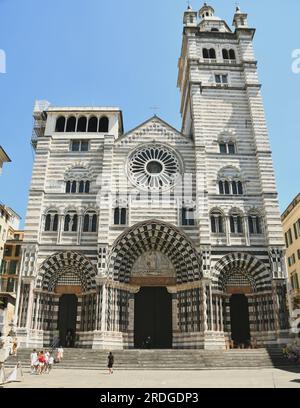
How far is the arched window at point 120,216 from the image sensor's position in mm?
25766

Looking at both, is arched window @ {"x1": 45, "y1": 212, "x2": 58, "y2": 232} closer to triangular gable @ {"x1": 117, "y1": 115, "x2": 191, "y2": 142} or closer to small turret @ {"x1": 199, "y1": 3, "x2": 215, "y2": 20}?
triangular gable @ {"x1": 117, "y1": 115, "x2": 191, "y2": 142}

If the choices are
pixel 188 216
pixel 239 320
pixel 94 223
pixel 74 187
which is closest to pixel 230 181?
pixel 188 216

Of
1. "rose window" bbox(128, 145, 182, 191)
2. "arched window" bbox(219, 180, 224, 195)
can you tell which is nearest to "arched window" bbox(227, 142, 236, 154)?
"arched window" bbox(219, 180, 224, 195)

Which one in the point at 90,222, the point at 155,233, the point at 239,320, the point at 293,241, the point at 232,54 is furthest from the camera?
the point at 293,241

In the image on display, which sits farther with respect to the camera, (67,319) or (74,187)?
(74,187)

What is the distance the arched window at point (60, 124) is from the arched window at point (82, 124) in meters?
1.22

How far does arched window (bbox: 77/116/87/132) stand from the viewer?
2945cm

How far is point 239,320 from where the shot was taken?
24.3 metres

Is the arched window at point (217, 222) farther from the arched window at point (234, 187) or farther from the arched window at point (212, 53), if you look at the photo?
the arched window at point (212, 53)

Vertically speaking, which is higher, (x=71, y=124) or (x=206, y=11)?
(x=206, y=11)

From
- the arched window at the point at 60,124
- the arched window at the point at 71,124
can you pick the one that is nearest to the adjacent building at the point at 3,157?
the arched window at the point at 60,124

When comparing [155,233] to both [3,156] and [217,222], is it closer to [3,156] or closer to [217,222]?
[217,222]

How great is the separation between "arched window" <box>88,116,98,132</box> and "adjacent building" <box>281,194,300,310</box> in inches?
732

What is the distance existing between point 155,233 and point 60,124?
1223 centimetres
